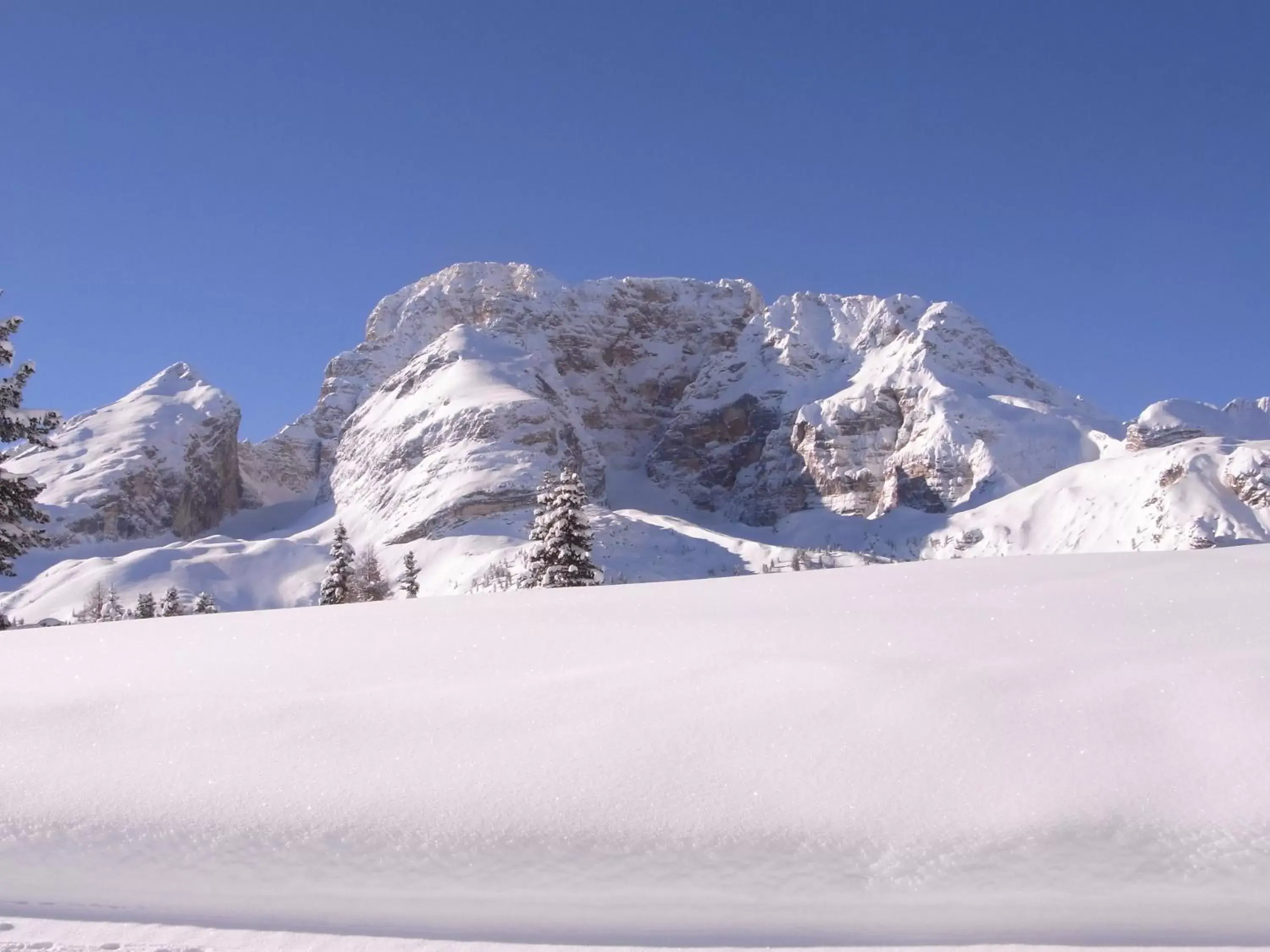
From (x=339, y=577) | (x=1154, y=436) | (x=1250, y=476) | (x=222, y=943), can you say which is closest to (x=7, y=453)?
(x=222, y=943)

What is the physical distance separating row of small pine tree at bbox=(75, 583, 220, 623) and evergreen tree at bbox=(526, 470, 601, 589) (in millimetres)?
19386

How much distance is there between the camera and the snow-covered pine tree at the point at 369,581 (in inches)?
1914

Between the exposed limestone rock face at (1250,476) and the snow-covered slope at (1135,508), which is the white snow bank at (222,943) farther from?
the exposed limestone rock face at (1250,476)

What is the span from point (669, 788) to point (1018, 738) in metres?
1.66

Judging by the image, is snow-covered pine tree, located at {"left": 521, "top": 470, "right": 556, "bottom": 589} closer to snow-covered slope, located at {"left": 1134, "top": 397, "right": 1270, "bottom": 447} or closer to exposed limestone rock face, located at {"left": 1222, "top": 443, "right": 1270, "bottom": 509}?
exposed limestone rock face, located at {"left": 1222, "top": 443, "right": 1270, "bottom": 509}

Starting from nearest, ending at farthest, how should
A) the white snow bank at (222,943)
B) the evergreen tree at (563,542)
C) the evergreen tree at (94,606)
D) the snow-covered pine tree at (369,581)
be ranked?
the white snow bank at (222,943) < the evergreen tree at (563,542) < the snow-covered pine tree at (369,581) < the evergreen tree at (94,606)

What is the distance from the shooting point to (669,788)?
4363mm

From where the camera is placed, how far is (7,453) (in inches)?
721

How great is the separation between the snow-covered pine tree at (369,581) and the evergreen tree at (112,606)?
59.5ft

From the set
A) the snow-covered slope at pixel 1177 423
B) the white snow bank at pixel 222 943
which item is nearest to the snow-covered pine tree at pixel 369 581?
the white snow bank at pixel 222 943

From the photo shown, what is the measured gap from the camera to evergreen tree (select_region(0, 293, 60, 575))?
15312 mm

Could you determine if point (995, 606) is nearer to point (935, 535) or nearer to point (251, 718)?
point (251, 718)

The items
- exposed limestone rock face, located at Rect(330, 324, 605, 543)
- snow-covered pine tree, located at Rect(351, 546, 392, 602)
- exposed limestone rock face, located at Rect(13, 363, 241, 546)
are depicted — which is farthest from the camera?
exposed limestone rock face, located at Rect(13, 363, 241, 546)

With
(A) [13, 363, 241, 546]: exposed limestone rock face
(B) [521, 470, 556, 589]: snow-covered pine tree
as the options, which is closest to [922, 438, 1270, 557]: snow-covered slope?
(B) [521, 470, 556, 589]: snow-covered pine tree
